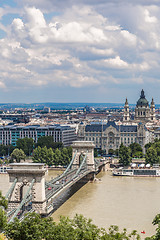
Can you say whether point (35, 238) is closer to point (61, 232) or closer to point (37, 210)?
point (61, 232)

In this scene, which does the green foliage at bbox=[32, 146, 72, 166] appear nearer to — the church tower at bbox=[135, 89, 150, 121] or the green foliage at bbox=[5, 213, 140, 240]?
the green foliage at bbox=[5, 213, 140, 240]

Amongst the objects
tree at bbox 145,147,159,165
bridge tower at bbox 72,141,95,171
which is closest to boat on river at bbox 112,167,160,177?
tree at bbox 145,147,159,165

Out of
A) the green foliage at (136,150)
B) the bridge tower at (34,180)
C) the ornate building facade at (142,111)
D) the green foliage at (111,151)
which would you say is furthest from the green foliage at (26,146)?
the bridge tower at (34,180)

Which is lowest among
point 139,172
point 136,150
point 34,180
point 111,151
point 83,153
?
point 139,172

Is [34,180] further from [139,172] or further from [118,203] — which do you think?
[139,172]

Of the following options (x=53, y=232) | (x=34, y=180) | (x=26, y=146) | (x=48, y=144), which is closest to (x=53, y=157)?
(x=26, y=146)

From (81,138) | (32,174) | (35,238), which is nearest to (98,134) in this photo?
(81,138)

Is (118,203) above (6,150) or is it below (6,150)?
below

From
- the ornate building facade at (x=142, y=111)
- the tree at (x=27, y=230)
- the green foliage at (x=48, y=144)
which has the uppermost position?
the ornate building facade at (x=142, y=111)

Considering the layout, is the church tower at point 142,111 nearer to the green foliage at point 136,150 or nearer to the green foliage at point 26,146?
the green foliage at point 136,150
